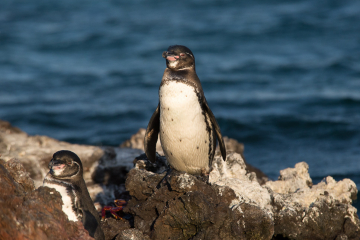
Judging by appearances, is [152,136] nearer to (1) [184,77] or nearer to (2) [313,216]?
(1) [184,77]

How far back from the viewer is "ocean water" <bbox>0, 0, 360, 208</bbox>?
13.3m

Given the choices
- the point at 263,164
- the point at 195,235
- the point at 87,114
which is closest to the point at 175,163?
the point at 195,235

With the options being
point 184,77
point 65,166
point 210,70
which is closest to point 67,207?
point 65,166

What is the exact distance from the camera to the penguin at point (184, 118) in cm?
532

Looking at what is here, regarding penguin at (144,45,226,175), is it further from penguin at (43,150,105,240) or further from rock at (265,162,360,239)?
penguin at (43,150,105,240)

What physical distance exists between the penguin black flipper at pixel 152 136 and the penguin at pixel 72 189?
1181 millimetres

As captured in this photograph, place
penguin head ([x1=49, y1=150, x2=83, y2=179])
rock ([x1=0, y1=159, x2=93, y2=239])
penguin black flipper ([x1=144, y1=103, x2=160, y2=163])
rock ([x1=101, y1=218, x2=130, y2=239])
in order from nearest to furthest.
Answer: rock ([x1=0, y1=159, x2=93, y2=239]) → penguin head ([x1=49, y1=150, x2=83, y2=179]) → rock ([x1=101, y1=218, x2=130, y2=239]) → penguin black flipper ([x1=144, y1=103, x2=160, y2=163])

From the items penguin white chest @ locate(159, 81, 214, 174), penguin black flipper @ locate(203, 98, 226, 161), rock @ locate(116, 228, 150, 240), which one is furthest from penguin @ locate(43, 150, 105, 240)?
penguin black flipper @ locate(203, 98, 226, 161)

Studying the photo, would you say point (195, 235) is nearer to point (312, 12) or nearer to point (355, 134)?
point (355, 134)

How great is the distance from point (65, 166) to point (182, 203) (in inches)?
50.5

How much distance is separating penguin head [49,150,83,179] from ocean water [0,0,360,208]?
580 centimetres

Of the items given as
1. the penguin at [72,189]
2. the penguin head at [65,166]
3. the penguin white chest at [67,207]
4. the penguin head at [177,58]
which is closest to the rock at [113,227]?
the penguin at [72,189]

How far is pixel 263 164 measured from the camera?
1094 centimetres

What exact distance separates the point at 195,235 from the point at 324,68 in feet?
51.3
